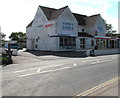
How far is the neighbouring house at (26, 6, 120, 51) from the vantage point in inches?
1163

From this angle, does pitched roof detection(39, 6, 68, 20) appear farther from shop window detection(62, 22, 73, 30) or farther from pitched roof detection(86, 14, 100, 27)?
pitched roof detection(86, 14, 100, 27)

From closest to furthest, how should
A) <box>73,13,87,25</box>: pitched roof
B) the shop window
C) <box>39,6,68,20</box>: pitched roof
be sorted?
the shop window
<box>39,6,68,20</box>: pitched roof
<box>73,13,87,25</box>: pitched roof

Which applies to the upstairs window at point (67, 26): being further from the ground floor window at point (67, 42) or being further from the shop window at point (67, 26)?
the ground floor window at point (67, 42)

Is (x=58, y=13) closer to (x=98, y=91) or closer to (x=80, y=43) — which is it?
(x=80, y=43)

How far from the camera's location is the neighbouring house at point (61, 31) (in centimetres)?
2955

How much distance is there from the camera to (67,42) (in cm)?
3112

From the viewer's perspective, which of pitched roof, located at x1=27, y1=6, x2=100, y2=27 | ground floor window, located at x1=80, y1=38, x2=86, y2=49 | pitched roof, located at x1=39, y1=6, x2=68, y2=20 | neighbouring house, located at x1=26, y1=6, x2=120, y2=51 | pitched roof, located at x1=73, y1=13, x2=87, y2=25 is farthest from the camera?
pitched roof, located at x1=73, y1=13, x2=87, y2=25

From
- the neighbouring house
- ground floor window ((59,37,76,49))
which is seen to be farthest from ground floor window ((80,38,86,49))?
ground floor window ((59,37,76,49))

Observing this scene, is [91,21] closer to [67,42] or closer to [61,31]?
[67,42]

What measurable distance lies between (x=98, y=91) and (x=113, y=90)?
62cm

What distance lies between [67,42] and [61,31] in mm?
3039

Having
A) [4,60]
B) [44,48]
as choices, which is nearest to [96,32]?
[44,48]

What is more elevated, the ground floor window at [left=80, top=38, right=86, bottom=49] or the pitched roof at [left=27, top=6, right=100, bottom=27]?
the pitched roof at [left=27, top=6, right=100, bottom=27]

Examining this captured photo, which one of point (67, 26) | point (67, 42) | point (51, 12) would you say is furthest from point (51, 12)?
point (67, 42)
